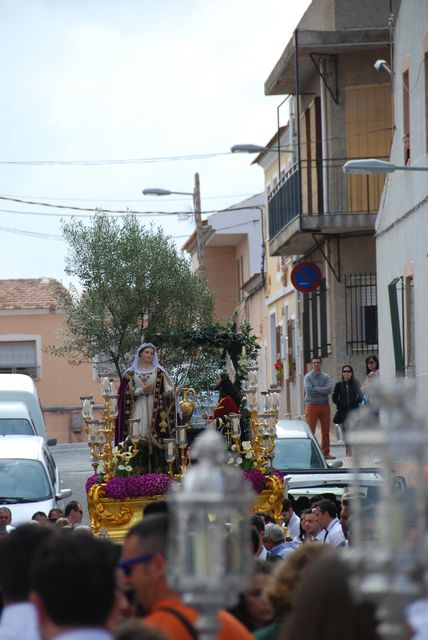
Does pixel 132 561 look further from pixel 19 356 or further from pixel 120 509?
pixel 19 356

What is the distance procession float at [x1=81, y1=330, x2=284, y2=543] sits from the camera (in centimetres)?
1553

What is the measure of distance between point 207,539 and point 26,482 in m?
15.2

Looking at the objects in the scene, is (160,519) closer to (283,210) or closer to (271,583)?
(271,583)

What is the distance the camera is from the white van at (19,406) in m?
22.7

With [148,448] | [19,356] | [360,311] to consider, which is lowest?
[148,448]

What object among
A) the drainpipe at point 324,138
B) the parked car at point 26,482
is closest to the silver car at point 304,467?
the parked car at point 26,482

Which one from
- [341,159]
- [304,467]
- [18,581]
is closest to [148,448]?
[304,467]

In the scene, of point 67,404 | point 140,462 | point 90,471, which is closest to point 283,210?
point 90,471

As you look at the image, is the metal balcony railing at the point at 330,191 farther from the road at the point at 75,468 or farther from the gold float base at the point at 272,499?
the gold float base at the point at 272,499

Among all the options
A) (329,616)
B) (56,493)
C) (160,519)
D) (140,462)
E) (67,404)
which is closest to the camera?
(329,616)

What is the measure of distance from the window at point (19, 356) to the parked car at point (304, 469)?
35803 mm

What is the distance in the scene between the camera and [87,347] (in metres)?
36.5

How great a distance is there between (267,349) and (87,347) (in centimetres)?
1126

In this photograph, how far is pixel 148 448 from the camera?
52.7ft
